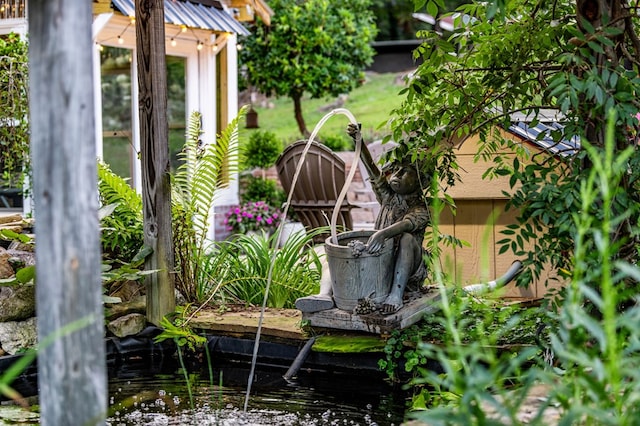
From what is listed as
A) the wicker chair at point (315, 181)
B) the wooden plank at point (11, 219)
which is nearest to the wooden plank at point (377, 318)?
the wicker chair at point (315, 181)

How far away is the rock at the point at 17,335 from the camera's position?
16.5 feet

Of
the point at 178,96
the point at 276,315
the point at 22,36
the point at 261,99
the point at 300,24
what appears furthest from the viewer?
the point at 261,99

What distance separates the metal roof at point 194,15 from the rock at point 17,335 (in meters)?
3.67

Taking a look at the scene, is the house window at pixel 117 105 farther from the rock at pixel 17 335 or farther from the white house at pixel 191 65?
the rock at pixel 17 335

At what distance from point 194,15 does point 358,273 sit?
17.4 feet

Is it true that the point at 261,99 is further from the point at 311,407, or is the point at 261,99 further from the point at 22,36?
the point at 311,407

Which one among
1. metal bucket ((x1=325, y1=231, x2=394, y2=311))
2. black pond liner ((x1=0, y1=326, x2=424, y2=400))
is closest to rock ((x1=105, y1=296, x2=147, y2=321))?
black pond liner ((x1=0, y1=326, x2=424, y2=400))

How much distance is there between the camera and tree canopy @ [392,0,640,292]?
3354 millimetres

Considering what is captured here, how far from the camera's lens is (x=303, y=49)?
44.3 feet

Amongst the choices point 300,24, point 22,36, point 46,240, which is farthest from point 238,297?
point 300,24

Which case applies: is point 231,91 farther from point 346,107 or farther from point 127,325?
point 346,107

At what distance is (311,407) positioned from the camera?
14.3 feet

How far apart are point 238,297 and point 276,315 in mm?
Answer: 582

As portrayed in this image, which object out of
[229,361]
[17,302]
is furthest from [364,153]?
[17,302]
